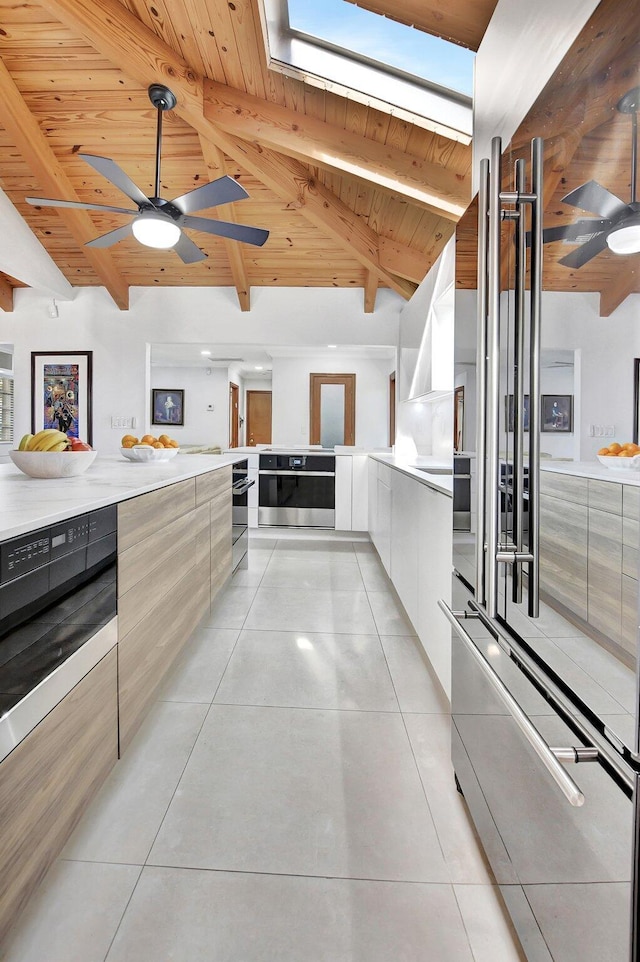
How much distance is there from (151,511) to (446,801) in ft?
4.02

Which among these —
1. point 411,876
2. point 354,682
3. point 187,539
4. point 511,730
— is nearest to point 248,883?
point 411,876

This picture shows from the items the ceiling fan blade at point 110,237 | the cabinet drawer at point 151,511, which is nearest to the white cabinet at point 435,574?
the cabinet drawer at point 151,511

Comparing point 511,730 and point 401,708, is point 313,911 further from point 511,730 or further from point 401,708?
point 401,708

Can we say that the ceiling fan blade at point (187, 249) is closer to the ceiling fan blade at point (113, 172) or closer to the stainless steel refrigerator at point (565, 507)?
the ceiling fan blade at point (113, 172)

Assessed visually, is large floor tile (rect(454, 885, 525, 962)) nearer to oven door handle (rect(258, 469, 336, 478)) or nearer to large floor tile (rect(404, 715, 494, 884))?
large floor tile (rect(404, 715, 494, 884))

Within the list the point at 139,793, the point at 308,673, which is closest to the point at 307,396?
the point at 308,673

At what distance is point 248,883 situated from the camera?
3.71 feet

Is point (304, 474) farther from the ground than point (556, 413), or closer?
closer

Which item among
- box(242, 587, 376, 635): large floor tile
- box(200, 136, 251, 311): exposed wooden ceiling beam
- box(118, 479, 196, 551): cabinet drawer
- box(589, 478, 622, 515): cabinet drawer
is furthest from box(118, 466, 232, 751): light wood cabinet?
box(200, 136, 251, 311): exposed wooden ceiling beam

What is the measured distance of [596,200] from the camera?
67cm

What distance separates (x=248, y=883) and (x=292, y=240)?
4719 mm

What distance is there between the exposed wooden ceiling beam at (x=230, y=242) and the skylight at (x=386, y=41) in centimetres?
128

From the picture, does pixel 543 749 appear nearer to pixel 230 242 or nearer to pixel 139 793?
pixel 139 793

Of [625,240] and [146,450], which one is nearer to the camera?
[625,240]
